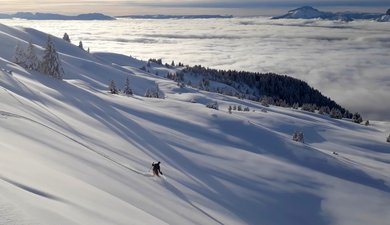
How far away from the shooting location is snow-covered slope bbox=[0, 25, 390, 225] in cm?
984

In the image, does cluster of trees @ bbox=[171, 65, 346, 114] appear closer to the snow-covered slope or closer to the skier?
the snow-covered slope

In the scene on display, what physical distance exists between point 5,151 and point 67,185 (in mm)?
2307

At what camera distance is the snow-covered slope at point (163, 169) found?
984 cm

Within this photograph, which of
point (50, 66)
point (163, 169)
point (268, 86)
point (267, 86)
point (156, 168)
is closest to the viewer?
point (156, 168)

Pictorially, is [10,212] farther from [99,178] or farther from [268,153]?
[268,153]

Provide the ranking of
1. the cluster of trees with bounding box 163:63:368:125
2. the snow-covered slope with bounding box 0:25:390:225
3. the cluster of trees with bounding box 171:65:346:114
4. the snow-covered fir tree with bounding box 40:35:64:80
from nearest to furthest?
the snow-covered slope with bounding box 0:25:390:225 < the snow-covered fir tree with bounding box 40:35:64:80 < the cluster of trees with bounding box 163:63:368:125 < the cluster of trees with bounding box 171:65:346:114

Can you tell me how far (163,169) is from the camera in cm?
2077

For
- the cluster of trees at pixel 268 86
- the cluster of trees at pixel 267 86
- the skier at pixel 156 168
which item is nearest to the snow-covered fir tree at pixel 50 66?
the skier at pixel 156 168

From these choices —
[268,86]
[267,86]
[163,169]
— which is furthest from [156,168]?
[268,86]

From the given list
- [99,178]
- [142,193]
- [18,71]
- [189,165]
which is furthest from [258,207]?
[18,71]

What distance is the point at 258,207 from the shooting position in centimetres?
2138

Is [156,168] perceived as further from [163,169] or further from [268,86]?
[268,86]

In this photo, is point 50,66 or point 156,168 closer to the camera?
point 156,168

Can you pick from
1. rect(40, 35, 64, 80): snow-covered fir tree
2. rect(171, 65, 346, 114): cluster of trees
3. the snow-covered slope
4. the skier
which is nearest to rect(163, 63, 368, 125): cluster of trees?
rect(171, 65, 346, 114): cluster of trees
